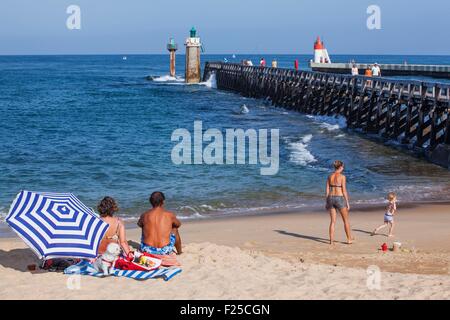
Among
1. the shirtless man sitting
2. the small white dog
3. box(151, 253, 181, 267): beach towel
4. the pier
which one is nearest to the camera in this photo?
the small white dog

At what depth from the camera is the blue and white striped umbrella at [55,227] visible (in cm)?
820

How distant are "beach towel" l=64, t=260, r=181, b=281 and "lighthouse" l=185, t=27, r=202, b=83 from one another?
56.0m

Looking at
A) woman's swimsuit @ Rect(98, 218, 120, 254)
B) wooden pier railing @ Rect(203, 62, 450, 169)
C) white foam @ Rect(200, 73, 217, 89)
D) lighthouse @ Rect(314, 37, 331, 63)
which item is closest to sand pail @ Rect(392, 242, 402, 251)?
woman's swimsuit @ Rect(98, 218, 120, 254)

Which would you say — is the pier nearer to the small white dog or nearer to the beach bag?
the beach bag

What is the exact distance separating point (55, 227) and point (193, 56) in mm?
57921

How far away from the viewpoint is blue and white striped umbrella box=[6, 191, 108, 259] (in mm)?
8195

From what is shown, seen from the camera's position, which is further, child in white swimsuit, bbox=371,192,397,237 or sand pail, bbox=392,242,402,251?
child in white swimsuit, bbox=371,192,397,237

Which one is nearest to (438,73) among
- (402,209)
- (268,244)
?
(402,209)

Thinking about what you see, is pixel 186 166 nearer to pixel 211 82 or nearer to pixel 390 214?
pixel 390 214

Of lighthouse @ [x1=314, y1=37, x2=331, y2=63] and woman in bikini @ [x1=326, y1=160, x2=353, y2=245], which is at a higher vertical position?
lighthouse @ [x1=314, y1=37, x2=331, y2=63]

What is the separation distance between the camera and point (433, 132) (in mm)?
20797

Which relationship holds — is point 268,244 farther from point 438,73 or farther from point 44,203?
point 438,73

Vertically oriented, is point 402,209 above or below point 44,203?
below
